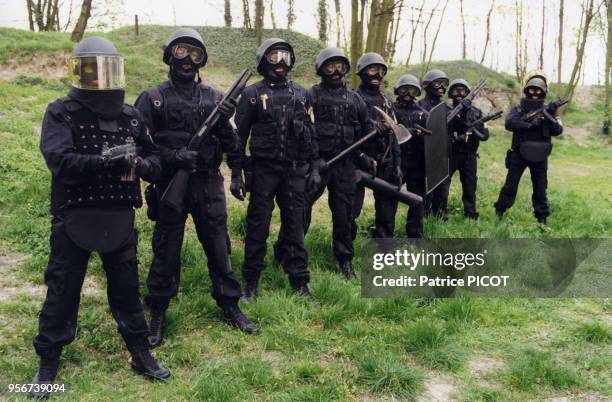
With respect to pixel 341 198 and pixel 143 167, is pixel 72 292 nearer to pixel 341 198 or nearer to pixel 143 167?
pixel 143 167

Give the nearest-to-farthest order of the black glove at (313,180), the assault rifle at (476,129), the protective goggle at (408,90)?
the black glove at (313,180)
the protective goggle at (408,90)
the assault rifle at (476,129)

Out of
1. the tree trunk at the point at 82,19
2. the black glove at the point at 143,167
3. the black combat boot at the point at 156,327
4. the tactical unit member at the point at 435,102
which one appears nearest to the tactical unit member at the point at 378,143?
the tactical unit member at the point at 435,102

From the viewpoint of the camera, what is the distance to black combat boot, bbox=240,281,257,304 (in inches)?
200

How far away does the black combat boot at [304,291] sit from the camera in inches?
203

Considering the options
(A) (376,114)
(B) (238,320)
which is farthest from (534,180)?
(B) (238,320)

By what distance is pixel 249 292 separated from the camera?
515 cm

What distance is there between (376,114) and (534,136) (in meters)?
3.10

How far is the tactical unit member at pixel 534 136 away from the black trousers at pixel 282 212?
4218 millimetres

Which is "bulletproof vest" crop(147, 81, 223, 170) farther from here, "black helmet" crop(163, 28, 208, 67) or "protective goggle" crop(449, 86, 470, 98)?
"protective goggle" crop(449, 86, 470, 98)

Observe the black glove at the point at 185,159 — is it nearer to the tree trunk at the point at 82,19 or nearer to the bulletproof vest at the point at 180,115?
the bulletproof vest at the point at 180,115

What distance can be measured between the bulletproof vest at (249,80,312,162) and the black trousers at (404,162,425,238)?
253cm

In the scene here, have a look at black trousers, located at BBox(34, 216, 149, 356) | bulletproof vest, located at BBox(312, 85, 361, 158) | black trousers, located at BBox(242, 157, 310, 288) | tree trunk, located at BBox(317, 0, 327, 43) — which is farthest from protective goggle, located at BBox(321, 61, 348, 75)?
tree trunk, located at BBox(317, 0, 327, 43)

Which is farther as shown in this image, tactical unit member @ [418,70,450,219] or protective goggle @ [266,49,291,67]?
tactical unit member @ [418,70,450,219]

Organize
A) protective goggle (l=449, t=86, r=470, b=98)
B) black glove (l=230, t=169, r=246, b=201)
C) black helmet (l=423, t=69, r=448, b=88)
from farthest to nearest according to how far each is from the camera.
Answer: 1. protective goggle (l=449, t=86, r=470, b=98)
2. black helmet (l=423, t=69, r=448, b=88)
3. black glove (l=230, t=169, r=246, b=201)
